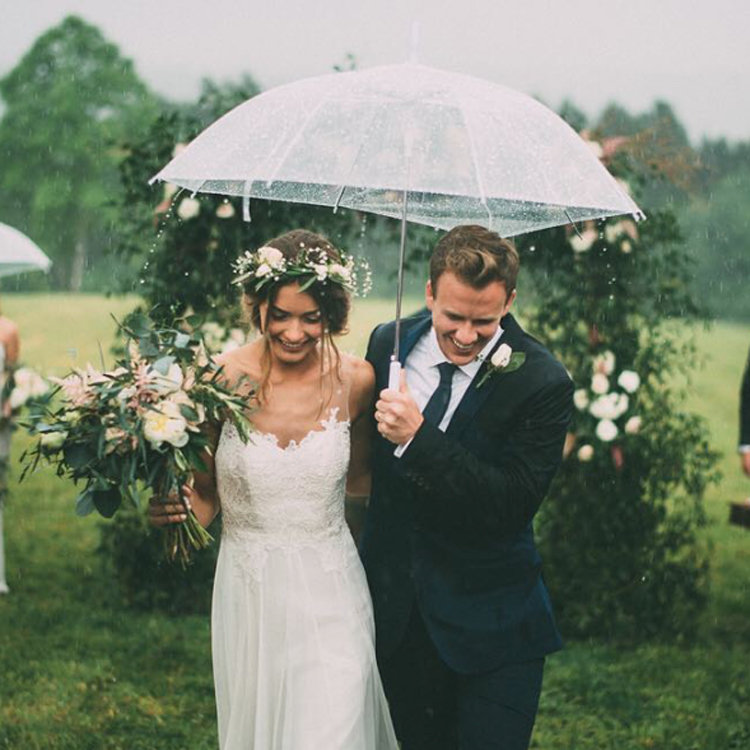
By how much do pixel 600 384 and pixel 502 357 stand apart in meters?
3.16

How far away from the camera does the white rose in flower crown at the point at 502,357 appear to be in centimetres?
357

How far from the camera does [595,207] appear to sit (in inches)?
140

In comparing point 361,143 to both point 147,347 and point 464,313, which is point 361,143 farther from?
point 147,347

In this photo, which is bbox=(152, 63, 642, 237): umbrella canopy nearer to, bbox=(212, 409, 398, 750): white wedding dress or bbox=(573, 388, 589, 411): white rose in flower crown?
bbox=(212, 409, 398, 750): white wedding dress

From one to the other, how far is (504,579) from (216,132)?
169 centimetres

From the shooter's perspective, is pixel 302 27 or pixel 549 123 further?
pixel 302 27

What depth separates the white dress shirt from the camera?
365 centimetres

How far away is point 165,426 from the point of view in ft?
10.7

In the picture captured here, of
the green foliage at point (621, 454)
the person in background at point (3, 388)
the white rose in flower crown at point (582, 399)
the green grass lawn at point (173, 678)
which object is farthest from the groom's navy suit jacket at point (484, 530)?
the person in background at point (3, 388)

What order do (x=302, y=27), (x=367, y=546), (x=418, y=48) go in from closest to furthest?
1. (x=418, y=48)
2. (x=367, y=546)
3. (x=302, y=27)

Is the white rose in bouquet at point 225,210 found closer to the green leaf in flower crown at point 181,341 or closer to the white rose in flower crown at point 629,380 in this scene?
the white rose in flower crown at point 629,380

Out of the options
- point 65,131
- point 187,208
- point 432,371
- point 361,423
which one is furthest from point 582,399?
point 65,131

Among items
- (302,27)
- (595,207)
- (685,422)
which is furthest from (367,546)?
(302,27)

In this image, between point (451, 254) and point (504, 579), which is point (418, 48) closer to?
point (451, 254)
